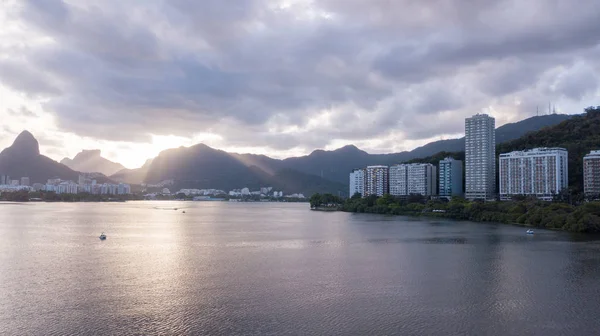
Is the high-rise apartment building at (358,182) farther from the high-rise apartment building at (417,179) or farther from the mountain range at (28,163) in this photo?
the mountain range at (28,163)

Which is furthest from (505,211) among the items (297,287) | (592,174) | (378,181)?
(378,181)

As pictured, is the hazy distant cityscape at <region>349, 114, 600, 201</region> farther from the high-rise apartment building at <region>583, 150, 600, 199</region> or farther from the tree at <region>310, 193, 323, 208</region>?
the tree at <region>310, 193, 323, 208</region>

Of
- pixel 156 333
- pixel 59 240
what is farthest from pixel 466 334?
pixel 59 240

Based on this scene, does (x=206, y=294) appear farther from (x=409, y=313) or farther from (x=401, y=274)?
(x=401, y=274)

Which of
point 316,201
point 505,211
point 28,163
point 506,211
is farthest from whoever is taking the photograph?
point 28,163

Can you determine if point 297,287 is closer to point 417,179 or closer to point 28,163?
point 417,179

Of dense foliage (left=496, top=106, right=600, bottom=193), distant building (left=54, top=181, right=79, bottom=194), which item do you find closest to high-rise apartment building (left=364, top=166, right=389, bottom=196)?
dense foliage (left=496, top=106, right=600, bottom=193)
